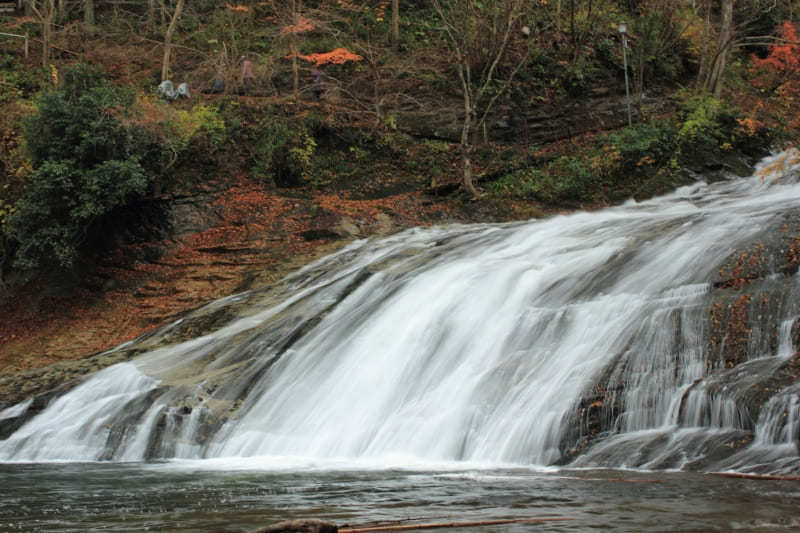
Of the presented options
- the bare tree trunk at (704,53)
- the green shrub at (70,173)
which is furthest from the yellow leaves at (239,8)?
the bare tree trunk at (704,53)

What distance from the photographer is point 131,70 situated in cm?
2747

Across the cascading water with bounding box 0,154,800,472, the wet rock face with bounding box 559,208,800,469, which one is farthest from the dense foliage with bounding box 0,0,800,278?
the wet rock face with bounding box 559,208,800,469

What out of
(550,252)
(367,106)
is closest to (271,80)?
(367,106)

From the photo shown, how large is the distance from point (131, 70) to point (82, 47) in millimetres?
3480

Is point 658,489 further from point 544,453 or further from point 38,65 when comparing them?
point 38,65

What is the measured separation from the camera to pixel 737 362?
752 centimetres

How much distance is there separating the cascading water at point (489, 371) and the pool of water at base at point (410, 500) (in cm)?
107

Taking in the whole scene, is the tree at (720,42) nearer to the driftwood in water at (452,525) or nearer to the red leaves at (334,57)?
the red leaves at (334,57)

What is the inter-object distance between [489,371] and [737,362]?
9.76 ft

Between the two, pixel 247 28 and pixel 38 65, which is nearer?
pixel 38 65

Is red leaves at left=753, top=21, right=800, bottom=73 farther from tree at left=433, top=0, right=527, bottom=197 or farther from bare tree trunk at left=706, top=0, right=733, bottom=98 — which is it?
tree at left=433, top=0, right=527, bottom=197

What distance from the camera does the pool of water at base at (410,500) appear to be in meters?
4.16

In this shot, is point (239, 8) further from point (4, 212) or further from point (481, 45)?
point (4, 212)

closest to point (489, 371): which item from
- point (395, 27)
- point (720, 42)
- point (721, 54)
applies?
point (720, 42)
